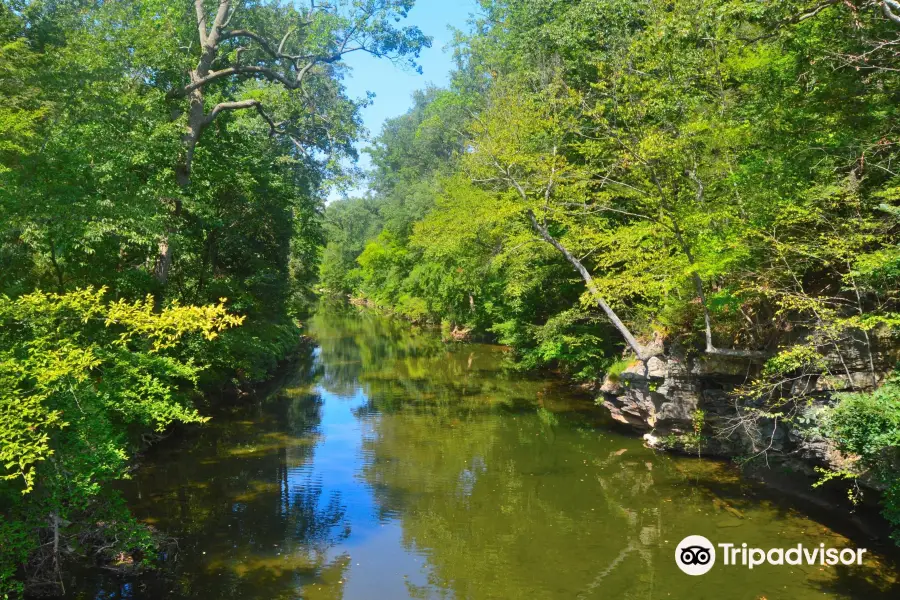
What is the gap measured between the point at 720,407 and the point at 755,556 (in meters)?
4.48

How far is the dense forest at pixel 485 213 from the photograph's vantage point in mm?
7789

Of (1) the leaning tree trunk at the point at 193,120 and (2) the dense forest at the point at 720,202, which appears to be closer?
(2) the dense forest at the point at 720,202

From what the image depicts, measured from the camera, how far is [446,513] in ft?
37.3

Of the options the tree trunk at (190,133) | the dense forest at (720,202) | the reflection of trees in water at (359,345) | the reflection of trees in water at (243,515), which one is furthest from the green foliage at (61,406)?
the reflection of trees in water at (359,345)

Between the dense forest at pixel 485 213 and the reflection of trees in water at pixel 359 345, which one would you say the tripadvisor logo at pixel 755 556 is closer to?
the dense forest at pixel 485 213

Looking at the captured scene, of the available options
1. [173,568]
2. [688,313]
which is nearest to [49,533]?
[173,568]

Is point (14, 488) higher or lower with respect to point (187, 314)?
lower

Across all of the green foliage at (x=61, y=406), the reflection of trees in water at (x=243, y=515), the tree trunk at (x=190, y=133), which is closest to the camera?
the green foliage at (x=61, y=406)

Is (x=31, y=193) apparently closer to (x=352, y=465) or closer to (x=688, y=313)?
(x=352, y=465)

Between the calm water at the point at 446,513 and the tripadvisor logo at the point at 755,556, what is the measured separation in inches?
8.1

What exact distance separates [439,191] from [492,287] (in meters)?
11.5

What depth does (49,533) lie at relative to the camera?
7.85 metres

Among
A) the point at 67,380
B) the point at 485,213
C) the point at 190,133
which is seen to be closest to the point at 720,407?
the point at 485,213

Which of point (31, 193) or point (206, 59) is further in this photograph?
point (206, 59)
